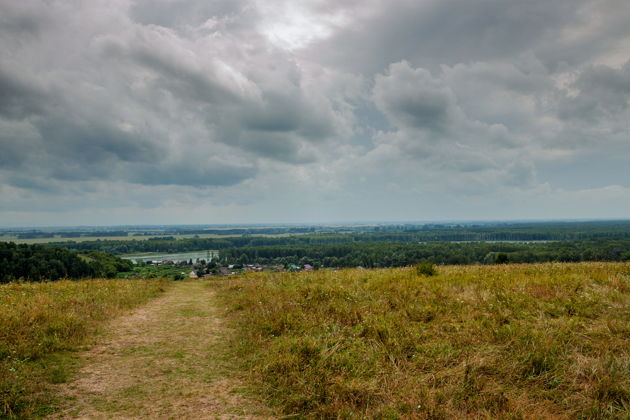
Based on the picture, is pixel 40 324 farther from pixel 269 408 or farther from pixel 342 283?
pixel 342 283

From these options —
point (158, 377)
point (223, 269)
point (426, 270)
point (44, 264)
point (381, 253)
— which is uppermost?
point (426, 270)

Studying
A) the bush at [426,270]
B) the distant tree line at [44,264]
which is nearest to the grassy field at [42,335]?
the bush at [426,270]

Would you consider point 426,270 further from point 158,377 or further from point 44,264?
point 44,264

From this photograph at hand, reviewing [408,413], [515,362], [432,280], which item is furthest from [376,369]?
[432,280]

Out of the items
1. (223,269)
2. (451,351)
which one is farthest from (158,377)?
(223,269)

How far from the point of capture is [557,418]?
15.3ft

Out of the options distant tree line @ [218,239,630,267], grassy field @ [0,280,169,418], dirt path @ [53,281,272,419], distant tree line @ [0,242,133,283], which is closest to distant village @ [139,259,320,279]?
grassy field @ [0,280,169,418]

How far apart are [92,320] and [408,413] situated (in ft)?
34.9

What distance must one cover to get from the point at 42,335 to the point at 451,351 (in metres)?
10.6

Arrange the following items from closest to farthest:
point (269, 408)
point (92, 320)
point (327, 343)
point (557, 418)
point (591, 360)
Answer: point (557, 418) < point (269, 408) < point (591, 360) < point (327, 343) < point (92, 320)

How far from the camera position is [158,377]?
21.3ft

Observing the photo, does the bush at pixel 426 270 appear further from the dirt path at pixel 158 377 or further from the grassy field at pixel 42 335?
the grassy field at pixel 42 335

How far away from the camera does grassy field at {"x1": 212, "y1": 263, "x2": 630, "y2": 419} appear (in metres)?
5.11

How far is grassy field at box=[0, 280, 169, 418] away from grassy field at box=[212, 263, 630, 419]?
3.95m
